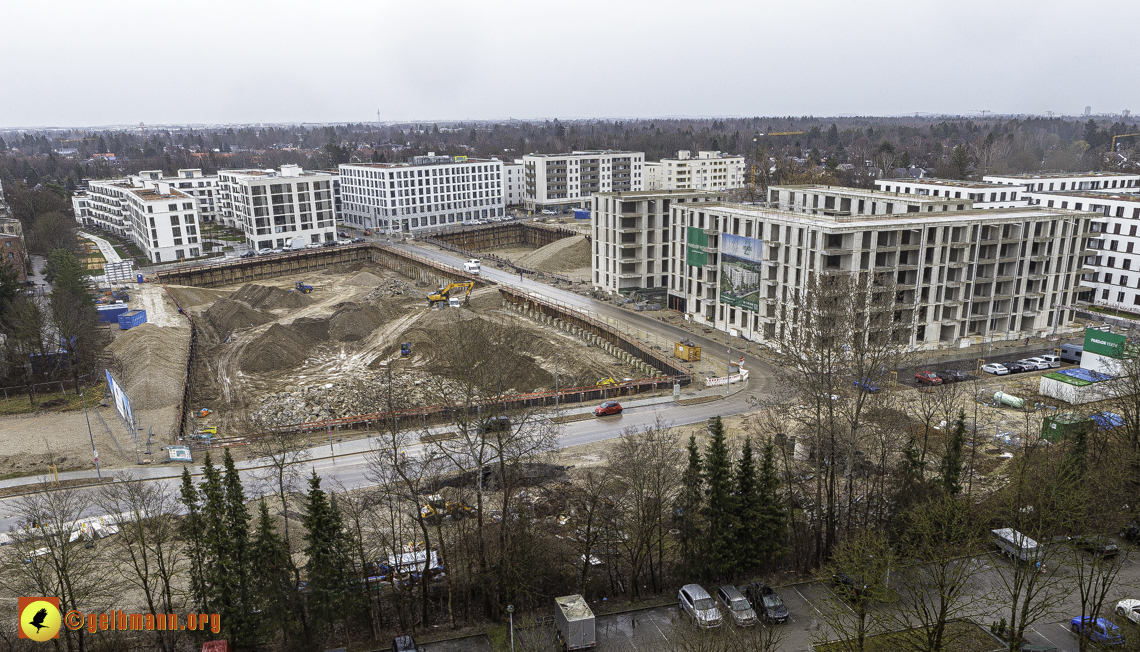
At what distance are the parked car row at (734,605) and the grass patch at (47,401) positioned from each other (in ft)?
164

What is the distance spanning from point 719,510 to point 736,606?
388 cm

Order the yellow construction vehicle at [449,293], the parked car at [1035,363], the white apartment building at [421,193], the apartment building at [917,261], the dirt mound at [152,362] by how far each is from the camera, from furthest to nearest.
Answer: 1. the white apartment building at [421,193]
2. the yellow construction vehicle at [449,293]
3. the apartment building at [917,261]
4. the parked car at [1035,363]
5. the dirt mound at [152,362]

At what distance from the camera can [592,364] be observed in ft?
215

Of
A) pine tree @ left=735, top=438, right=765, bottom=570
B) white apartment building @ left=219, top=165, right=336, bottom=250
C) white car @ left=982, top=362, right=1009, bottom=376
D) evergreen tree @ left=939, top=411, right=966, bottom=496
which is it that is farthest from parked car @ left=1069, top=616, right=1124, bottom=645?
white apartment building @ left=219, top=165, right=336, bottom=250

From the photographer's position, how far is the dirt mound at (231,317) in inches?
3167

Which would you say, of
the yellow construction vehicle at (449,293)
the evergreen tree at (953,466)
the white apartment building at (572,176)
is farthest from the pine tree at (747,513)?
the white apartment building at (572,176)

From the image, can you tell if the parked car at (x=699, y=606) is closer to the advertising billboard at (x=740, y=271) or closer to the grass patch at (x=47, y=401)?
the advertising billboard at (x=740, y=271)

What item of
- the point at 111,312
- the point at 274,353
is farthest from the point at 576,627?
the point at 111,312

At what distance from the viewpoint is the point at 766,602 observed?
95.3 ft

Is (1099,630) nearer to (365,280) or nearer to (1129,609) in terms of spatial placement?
(1129,609)

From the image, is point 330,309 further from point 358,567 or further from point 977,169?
point 977,169

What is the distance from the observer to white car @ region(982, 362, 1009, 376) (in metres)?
59.1

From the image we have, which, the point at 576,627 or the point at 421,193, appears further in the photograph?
the point at 421,193

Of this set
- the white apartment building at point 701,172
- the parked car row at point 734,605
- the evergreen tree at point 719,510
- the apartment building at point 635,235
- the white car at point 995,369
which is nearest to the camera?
the parked car row at point 734,605
